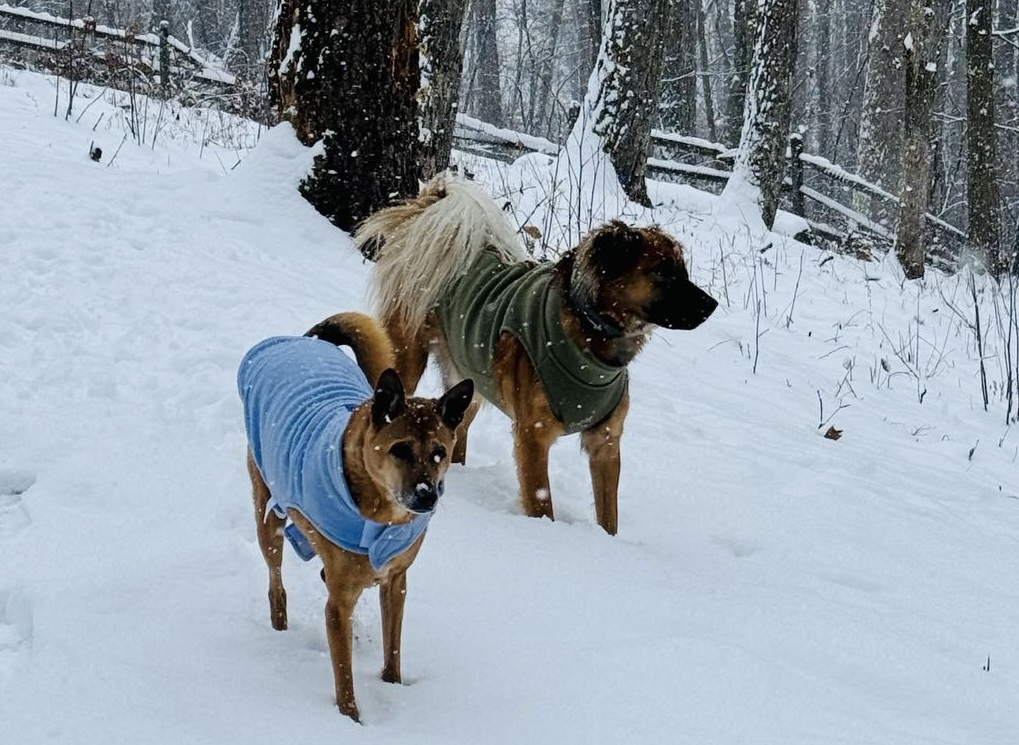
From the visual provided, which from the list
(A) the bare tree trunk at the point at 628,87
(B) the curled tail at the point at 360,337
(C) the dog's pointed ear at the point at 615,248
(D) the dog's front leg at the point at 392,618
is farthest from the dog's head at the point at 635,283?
(A) the bare tree trunk at the point at 628,87

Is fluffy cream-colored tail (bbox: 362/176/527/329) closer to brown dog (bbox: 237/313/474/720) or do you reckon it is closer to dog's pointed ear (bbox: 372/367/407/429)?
brown dog (bbox: 237/313/474/720)

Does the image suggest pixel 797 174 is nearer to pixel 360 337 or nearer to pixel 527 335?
pixel 527 335

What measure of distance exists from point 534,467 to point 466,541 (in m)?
0.64

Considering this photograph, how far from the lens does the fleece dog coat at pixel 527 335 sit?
171 inches

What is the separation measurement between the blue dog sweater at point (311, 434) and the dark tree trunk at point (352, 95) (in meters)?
3.73

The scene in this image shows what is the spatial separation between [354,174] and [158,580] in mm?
4430

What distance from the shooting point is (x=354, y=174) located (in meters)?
7.20

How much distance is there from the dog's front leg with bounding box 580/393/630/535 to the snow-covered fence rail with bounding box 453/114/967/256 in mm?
10650

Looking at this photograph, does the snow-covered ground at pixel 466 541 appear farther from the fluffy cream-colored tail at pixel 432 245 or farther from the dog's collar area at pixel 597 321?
the dog's collar area at pixel 597 321

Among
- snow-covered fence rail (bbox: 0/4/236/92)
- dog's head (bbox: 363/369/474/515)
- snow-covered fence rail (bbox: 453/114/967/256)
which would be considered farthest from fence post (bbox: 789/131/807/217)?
dog's head (bbox: 363/369/474/515)

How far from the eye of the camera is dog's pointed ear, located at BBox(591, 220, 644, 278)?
14.1ft

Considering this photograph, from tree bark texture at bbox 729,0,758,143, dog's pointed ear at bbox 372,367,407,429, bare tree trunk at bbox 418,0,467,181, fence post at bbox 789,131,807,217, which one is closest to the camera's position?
dog's pointed ear at bbox 372,367,407,429

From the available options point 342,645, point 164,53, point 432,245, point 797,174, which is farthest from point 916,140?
point 342,645

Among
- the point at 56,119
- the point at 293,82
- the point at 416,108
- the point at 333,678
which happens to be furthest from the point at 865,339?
the point at 56,119
